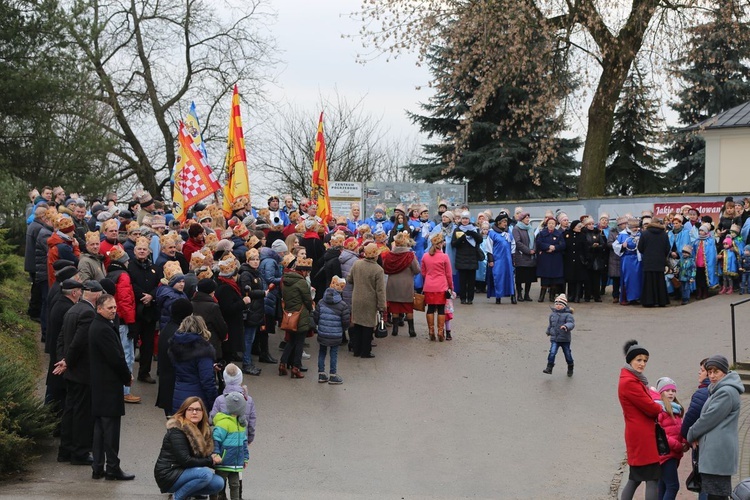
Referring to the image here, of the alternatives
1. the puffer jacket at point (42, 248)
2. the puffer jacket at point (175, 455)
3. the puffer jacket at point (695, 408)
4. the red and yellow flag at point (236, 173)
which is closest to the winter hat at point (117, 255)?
the puffer jacket at point (42, 248)

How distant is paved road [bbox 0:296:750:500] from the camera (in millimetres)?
10445

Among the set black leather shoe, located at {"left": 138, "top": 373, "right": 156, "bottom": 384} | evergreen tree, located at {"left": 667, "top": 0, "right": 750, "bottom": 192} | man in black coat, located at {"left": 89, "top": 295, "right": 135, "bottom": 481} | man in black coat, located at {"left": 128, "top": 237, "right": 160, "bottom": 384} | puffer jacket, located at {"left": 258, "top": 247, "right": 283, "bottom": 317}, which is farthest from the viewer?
evergreen tree, located at {"left": 667, "top": 0, "right": 750, "bottom": 192}

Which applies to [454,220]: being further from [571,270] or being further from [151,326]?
[151,326]

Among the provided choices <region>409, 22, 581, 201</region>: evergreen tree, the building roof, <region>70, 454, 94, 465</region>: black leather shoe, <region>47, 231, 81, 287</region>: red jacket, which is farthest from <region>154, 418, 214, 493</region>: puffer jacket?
the building roof

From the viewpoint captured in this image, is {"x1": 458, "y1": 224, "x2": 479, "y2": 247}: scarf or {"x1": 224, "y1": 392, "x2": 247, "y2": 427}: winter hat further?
{"x1": 458, "y1": 224, "x2": 479, "y2": 247}: scarf

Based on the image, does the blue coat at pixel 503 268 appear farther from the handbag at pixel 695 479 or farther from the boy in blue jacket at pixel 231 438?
the boy in blue jacket at pixel 231 438

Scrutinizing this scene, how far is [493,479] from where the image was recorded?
10.8 metres

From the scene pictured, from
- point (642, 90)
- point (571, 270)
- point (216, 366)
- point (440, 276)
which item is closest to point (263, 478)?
point (216, 366)

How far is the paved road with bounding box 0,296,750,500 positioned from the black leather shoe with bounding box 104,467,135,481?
11cm

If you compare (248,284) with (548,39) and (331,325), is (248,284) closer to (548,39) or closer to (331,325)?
(331,325)

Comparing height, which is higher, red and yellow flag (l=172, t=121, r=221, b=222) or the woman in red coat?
red and yellow flag (l=172, t=121, r=221, b=222)

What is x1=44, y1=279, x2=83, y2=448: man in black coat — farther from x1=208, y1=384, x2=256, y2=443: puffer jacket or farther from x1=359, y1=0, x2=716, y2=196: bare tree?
x1=359, y1=0, x2=716, y2=196: bare tree

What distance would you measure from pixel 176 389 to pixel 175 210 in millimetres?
8411

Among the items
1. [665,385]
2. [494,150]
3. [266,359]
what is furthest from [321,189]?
[494,150]
